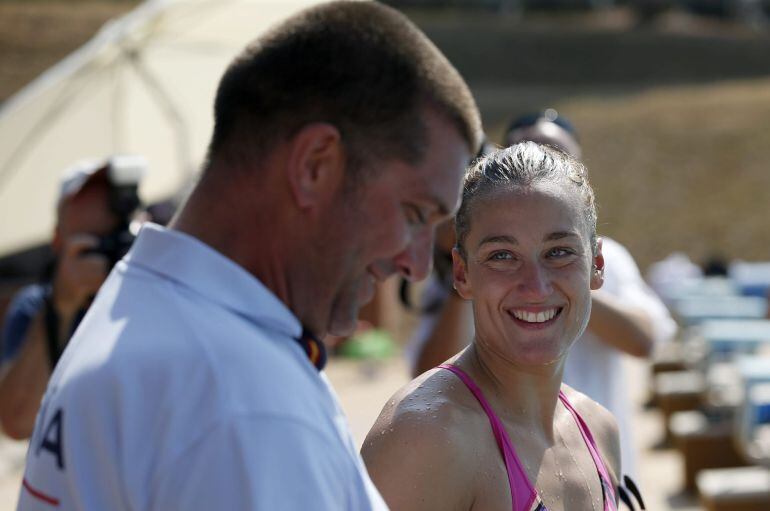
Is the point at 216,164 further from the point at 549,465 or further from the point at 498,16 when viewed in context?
the point at 498,16

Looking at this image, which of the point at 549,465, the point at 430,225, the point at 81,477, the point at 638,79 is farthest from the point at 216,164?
the point at 638,79

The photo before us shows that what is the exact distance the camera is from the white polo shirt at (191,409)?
1.13 m

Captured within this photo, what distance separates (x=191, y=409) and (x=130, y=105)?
390 centimetres

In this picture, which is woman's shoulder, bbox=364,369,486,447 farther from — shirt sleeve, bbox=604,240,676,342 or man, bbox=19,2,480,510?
shirt sleeve, bbox=604,240,676,342

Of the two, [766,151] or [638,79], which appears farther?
[638,79]

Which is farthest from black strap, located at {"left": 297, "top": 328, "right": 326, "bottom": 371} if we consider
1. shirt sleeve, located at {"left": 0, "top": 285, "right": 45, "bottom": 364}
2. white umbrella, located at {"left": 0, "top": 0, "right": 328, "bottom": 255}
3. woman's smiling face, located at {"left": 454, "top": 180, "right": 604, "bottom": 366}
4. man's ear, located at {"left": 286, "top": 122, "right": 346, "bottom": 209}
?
white umbrella, located at {"left": 0, "top": 0, "right": 328, "bottom": 255}

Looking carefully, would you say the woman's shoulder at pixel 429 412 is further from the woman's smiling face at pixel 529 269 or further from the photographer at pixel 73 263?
the photographer at pixel 73 263

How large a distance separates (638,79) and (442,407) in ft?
95.8

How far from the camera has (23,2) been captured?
32.8 meters

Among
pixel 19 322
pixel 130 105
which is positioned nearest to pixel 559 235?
pixel 19 322

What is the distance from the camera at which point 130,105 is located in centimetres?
483

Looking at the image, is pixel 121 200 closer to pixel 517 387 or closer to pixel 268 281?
pixel 517 387

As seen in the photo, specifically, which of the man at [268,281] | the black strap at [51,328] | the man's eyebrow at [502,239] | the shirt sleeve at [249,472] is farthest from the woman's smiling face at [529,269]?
the black strap at [51,328]

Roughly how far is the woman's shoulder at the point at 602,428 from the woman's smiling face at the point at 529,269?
0.20 metres
